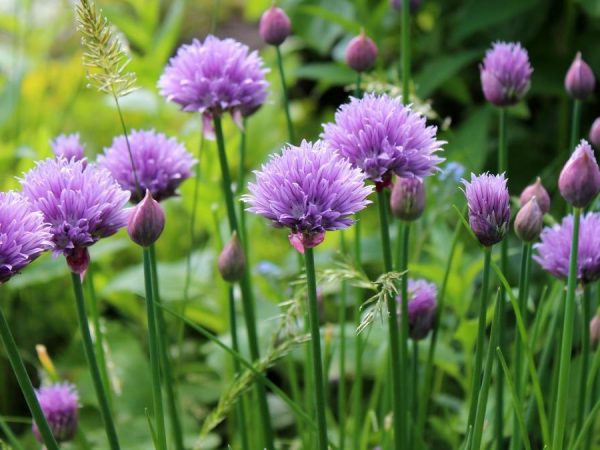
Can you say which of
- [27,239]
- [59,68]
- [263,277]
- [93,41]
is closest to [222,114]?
[93,41]

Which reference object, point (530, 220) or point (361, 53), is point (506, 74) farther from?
point (530, 220)

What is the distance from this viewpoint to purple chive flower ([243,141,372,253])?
0.61 meters

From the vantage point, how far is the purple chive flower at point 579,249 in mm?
792

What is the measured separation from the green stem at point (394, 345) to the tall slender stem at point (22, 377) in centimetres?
28

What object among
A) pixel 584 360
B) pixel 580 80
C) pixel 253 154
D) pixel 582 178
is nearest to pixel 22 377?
pixel 582 178

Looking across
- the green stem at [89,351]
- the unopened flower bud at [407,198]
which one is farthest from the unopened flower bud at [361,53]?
the green stem at [89,351]

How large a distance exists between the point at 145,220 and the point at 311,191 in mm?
136

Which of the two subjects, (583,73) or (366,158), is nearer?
(366,158)

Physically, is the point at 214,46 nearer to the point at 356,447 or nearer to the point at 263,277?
the point at 356,447

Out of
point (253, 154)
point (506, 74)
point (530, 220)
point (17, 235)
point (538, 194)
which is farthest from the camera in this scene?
point (253, 154)

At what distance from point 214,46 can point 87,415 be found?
0.93 metres

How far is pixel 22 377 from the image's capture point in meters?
0.61

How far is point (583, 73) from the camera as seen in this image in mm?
941

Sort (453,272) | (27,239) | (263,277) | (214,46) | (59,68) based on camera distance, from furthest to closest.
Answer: (59,68), (263,277), (453,272), (214,46), (27,239)
